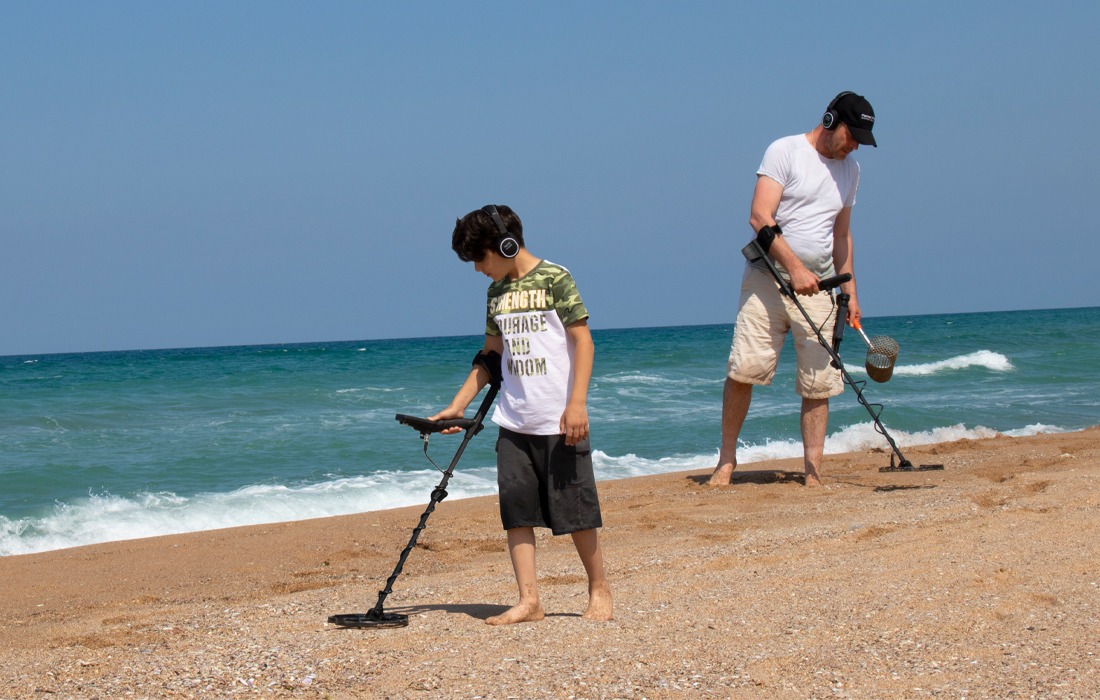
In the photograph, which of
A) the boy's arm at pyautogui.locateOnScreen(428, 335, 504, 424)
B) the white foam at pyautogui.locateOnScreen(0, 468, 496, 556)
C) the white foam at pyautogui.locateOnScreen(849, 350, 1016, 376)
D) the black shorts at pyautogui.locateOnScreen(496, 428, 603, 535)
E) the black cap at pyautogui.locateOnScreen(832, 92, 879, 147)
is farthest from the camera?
the white foam at pyautogui.locateOnScreen(849, 350, 1016, 376)

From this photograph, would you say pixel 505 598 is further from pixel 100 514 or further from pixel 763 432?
pixel 763 432

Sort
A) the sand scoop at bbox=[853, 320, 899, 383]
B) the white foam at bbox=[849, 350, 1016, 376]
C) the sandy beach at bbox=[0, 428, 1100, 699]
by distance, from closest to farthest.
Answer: the sandy beach at bbox=[0, 428, 1100, 699], the sand scoop at bbox=[853, 320, 899, 383], the white foam at bbox=[849, 350, 1016, 376]

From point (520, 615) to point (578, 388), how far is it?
30.0 inches

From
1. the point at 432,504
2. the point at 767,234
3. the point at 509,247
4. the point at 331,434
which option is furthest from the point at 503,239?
the point at 331,434

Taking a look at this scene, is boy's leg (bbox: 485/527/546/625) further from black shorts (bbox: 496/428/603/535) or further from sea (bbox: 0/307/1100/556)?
sea (bbox: 0/307/1100/556)

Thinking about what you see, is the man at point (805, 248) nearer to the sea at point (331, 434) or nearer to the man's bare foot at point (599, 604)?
the sea at point (331, 434)

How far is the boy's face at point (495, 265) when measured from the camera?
12.1 ft

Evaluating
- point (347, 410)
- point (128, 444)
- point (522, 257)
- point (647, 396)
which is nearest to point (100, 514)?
point (128, 444)

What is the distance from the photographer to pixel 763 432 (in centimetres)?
1238

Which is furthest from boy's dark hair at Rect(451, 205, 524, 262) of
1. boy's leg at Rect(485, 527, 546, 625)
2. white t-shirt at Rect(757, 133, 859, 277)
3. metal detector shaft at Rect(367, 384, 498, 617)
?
white t-shirt at Rect(757, 133, 859, 277)

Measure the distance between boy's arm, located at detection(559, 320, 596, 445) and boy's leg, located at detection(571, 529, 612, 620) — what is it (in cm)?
34

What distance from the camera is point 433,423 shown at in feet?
12.3

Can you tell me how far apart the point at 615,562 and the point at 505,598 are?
0.71 meters

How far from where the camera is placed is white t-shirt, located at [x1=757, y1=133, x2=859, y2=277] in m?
6.25
